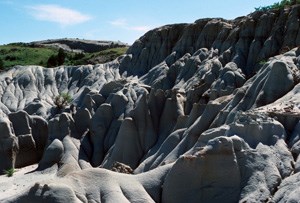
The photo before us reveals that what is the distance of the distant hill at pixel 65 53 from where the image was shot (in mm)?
91438

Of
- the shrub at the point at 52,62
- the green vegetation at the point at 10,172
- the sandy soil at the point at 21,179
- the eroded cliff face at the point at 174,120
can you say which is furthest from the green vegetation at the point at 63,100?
the shrub at the point at 52,62

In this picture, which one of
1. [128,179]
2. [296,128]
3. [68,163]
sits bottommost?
[68,163]

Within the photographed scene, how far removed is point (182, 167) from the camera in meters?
22.5

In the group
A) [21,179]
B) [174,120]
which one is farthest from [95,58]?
[21,179]

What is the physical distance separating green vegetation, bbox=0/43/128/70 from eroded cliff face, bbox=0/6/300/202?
15455 millimetres

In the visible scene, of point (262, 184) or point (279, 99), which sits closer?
point (262, 184)

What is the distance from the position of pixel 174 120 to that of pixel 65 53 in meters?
63.2

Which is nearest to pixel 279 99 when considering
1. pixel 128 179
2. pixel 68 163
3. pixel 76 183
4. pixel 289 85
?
pixel 289 85

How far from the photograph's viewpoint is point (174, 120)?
42062 millimetres

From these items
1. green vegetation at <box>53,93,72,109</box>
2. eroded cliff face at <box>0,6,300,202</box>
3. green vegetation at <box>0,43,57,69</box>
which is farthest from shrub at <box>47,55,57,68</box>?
green vegetation at <box>53,93,72,109</box>

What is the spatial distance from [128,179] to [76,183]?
7.33ft

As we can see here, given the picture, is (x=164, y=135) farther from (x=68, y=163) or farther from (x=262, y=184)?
(x=262, y=184)

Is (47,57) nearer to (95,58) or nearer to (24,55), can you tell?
(24,55)

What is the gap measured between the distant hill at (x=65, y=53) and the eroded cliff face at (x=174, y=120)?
→ 16852mm
